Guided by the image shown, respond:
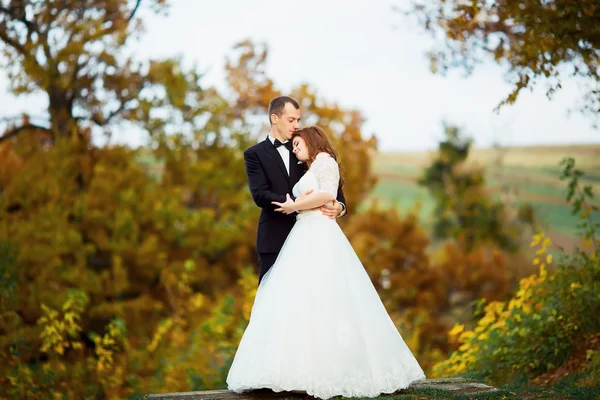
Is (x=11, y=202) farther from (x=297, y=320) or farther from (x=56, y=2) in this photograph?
(x=297, y=320)

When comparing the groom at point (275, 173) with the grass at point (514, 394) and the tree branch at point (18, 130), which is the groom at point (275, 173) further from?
the tree branch at point (18, 130)

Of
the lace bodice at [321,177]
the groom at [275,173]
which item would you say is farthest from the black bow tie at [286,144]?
the lace bodice at [321,177]

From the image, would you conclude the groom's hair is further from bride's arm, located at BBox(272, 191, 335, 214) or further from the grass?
the grass

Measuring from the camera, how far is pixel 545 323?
27.4 ft

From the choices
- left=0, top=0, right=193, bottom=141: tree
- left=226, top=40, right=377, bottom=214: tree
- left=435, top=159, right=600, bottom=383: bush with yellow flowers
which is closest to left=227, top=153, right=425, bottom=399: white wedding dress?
left=435, top=159, right=600, bottom=383: bush with yellow flowers

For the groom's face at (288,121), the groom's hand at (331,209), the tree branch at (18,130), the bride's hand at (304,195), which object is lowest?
the groom's hand at (331,209)

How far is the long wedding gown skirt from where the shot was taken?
544 cm

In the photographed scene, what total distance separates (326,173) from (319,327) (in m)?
1.10

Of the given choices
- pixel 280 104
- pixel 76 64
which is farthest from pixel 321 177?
pixel 76 64

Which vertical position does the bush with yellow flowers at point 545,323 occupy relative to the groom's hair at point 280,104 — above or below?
below

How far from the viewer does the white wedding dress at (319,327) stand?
214 inches

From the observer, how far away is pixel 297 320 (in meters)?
5.55

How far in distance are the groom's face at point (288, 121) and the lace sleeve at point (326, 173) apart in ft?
1.06

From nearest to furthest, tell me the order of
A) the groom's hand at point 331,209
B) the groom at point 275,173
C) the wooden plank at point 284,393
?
the wooden plank at point 284,393, the groom's hand at point 331,209, the groom at point 275,173
